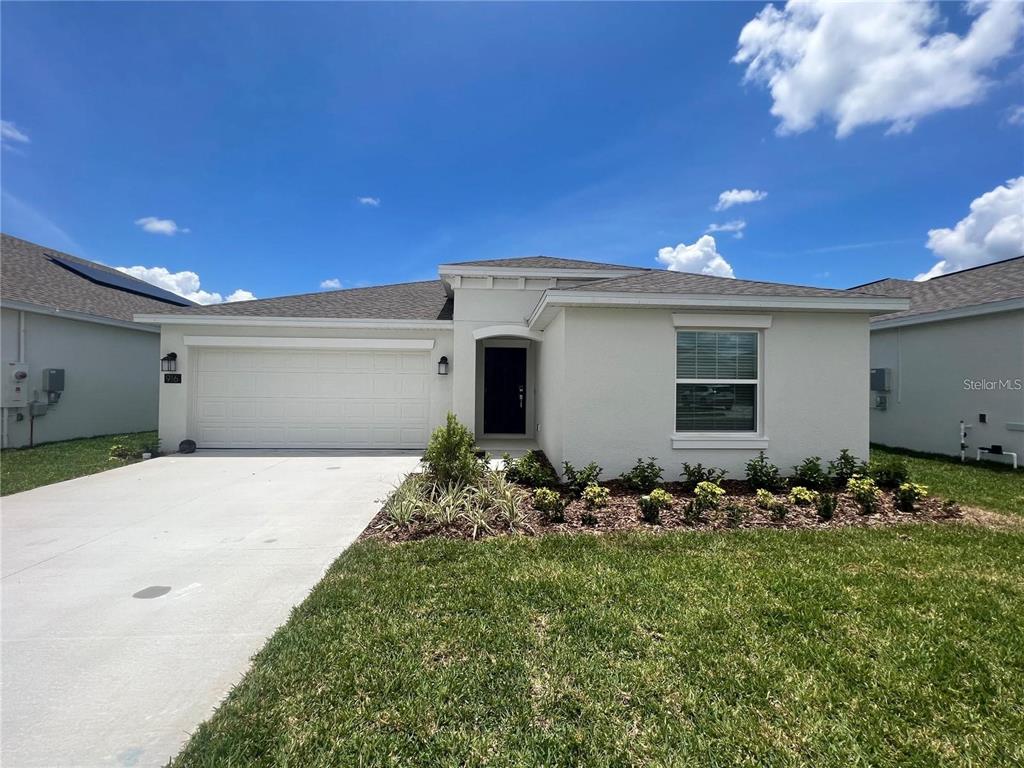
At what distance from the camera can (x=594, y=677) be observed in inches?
100

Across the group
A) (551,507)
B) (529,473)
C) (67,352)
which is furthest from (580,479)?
(67,352)

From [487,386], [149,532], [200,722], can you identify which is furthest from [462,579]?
[487,386]

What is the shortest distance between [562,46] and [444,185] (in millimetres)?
6260

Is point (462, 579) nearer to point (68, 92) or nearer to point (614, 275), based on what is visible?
point (614, 275)

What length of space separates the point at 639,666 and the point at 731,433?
17.2 feet

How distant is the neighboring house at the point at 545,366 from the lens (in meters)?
6.84

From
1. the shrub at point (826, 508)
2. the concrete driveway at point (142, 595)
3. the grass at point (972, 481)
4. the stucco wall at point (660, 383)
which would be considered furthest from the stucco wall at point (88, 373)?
the grass at point (972, 481)

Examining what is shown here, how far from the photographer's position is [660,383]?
6.87m

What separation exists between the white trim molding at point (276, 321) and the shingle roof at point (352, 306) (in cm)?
16

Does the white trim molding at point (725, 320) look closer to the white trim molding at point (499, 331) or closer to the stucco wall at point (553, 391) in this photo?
the stucco wall at point (553, 391)

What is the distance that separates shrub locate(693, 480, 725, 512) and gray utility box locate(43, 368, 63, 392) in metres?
15.2

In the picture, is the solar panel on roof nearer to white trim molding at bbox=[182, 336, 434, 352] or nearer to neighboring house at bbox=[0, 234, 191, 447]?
neighboring house at bbox=[0, 234, 191, 447]

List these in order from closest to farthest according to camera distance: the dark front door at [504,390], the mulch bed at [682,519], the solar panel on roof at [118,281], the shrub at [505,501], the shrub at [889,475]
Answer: the mulch bed at [682,519]
the shrub at [505,501]
the shrub at [889,475]
the dark front door at [504,390]
the solar panel on roof at [118,281]

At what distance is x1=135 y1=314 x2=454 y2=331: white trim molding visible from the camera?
10.2 m
